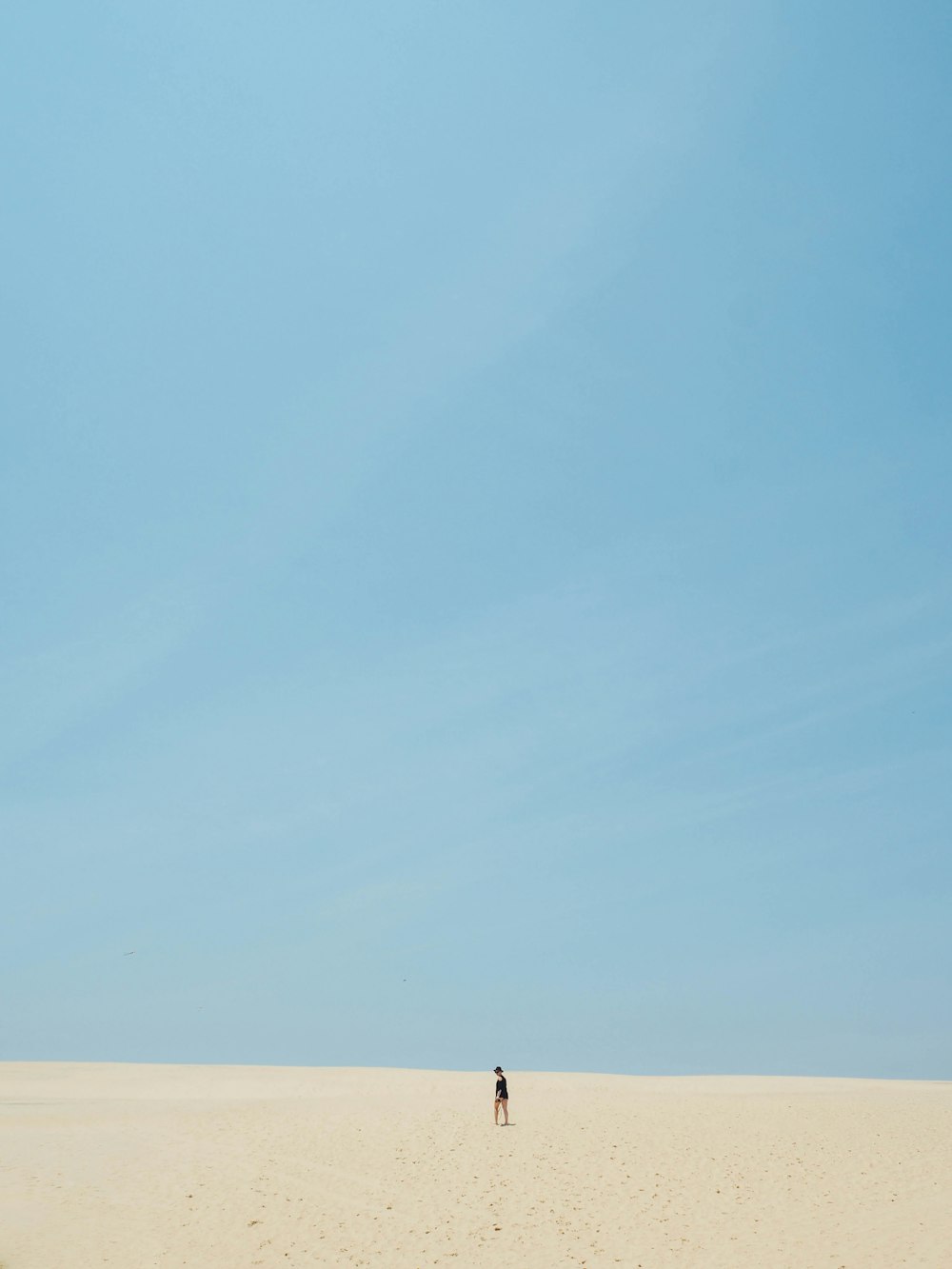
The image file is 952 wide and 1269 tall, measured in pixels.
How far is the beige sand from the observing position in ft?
71.9

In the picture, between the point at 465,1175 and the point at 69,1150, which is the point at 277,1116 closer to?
the point at 69,1150

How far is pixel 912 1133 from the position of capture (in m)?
35.6

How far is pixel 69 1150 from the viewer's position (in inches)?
1240

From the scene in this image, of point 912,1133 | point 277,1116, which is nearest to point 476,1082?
point 277,1116

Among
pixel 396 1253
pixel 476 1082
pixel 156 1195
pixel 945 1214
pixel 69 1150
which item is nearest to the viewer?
pixel 396 1253

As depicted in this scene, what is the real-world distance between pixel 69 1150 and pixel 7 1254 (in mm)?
10592

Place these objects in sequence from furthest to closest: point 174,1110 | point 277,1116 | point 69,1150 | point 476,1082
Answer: point 476,1082, point 174,1110, point 277,1116, point 69,1150

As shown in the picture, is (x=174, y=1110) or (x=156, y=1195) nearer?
(x=156, y=1195)

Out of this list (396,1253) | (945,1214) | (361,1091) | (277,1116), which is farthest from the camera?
(361,1091)

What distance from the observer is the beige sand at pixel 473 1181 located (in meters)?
21.9

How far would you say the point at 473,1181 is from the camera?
2681 cm

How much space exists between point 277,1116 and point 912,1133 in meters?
22.8

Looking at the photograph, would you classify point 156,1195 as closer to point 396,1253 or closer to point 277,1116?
point 396,1253

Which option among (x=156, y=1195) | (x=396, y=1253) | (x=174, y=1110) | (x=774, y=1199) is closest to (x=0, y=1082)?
(x=174, y=1110)
